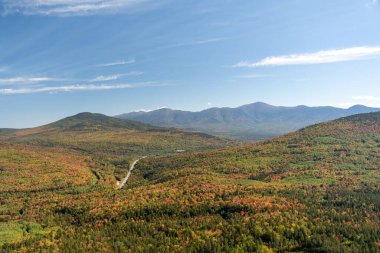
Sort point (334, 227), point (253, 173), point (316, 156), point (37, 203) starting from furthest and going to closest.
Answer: point (316, 156)
point (253, 173)
point (37, 203)
point (334, 227)

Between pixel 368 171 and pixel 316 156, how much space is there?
29063 millimetres

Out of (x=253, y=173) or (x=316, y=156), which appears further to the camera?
(x=316, y=156)

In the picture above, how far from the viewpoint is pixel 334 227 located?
6172 cm

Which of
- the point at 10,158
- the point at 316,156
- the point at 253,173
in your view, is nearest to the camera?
the point at 253,173

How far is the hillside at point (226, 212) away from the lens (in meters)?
58.4

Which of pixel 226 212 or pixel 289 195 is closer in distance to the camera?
pixel 226 212

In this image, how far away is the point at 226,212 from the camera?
7500 centimetres

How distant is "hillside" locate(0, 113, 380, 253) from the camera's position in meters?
58.4

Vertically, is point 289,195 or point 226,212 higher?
point 289,195

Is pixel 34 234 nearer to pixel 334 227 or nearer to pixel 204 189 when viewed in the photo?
pixel 204 189

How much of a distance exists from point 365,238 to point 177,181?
6614 cm

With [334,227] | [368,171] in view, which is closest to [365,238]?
[334,227]

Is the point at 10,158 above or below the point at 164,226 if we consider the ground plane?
above

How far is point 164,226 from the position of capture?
224 ft
